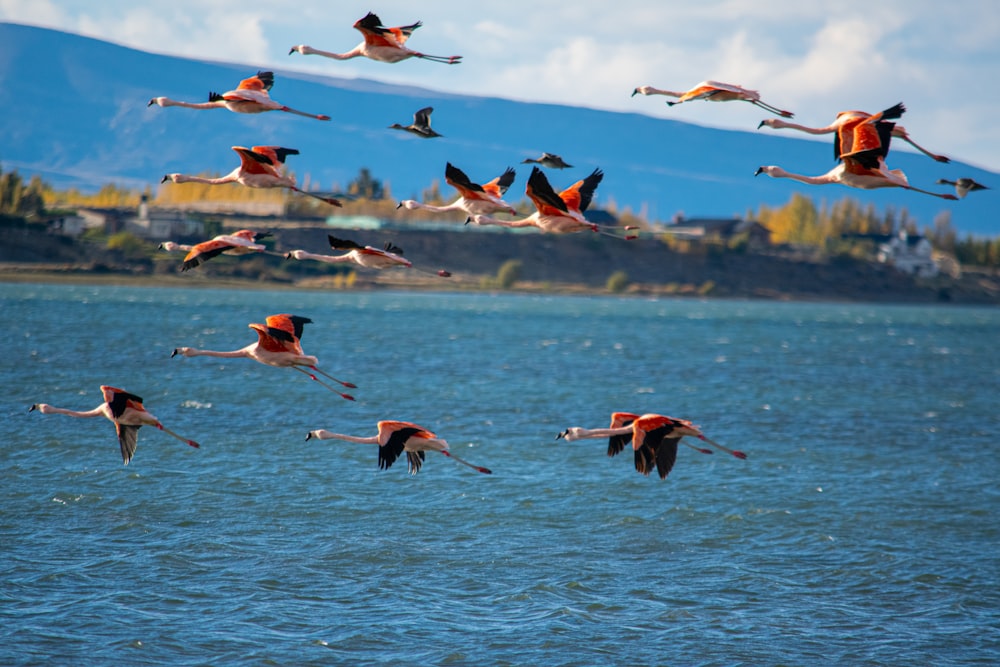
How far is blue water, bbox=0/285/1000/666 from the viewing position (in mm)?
22375

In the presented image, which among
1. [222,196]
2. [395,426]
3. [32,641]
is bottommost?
[32,641]

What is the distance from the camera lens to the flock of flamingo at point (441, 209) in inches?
553

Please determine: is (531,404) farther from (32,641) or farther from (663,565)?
(32,641)

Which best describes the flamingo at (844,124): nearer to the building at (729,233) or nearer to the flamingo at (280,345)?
the flamingo at (280,345)

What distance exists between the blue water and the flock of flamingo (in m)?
7.16

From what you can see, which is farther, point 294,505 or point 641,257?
point 641,257

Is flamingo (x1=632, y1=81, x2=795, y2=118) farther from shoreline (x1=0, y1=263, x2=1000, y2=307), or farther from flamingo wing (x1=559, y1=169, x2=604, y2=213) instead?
shoreline (x1=0, y1=263, x2=1000, y2=307)

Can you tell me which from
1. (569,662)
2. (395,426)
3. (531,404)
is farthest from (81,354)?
(395,426)

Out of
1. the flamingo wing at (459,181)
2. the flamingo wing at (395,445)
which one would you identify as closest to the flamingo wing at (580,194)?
the flamingo wing at (459,181)

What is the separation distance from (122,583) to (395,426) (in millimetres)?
12281

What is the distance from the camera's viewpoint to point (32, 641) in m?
21.0

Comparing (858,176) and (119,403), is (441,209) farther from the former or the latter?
(858,176)

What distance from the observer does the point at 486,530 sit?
98.7 feet

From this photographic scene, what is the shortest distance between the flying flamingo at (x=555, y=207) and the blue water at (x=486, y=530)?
8476mm
